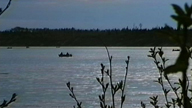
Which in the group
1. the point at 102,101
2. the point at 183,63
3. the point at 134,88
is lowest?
the point at 134,88

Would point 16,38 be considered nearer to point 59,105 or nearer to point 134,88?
point 134,88

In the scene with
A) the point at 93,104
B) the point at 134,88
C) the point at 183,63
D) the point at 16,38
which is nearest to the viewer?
the point at 183,63

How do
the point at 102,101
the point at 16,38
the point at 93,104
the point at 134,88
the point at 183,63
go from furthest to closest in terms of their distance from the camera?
the point at 16,38 → the point at 134,88 → the point at 93,104 → the point at 102,101 → the point at 183,63

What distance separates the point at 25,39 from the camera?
151 metres

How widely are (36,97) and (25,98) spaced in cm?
101

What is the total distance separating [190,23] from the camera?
0.53 meters

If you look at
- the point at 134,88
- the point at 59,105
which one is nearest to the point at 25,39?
→ the point at 134,88

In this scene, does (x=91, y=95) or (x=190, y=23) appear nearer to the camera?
(x=190, y=23)

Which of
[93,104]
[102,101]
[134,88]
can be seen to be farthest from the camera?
[134,88]

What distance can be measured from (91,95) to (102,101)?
131ft

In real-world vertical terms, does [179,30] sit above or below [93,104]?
above

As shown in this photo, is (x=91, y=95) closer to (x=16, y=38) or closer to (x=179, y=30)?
(x=179, y=30)

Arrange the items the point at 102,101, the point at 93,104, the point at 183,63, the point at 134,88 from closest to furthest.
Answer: the point at 183,63
the point at 102,101
the point at 93,104
the point at 134,88

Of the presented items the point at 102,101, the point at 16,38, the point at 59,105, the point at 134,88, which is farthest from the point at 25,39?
the point at 102,101
